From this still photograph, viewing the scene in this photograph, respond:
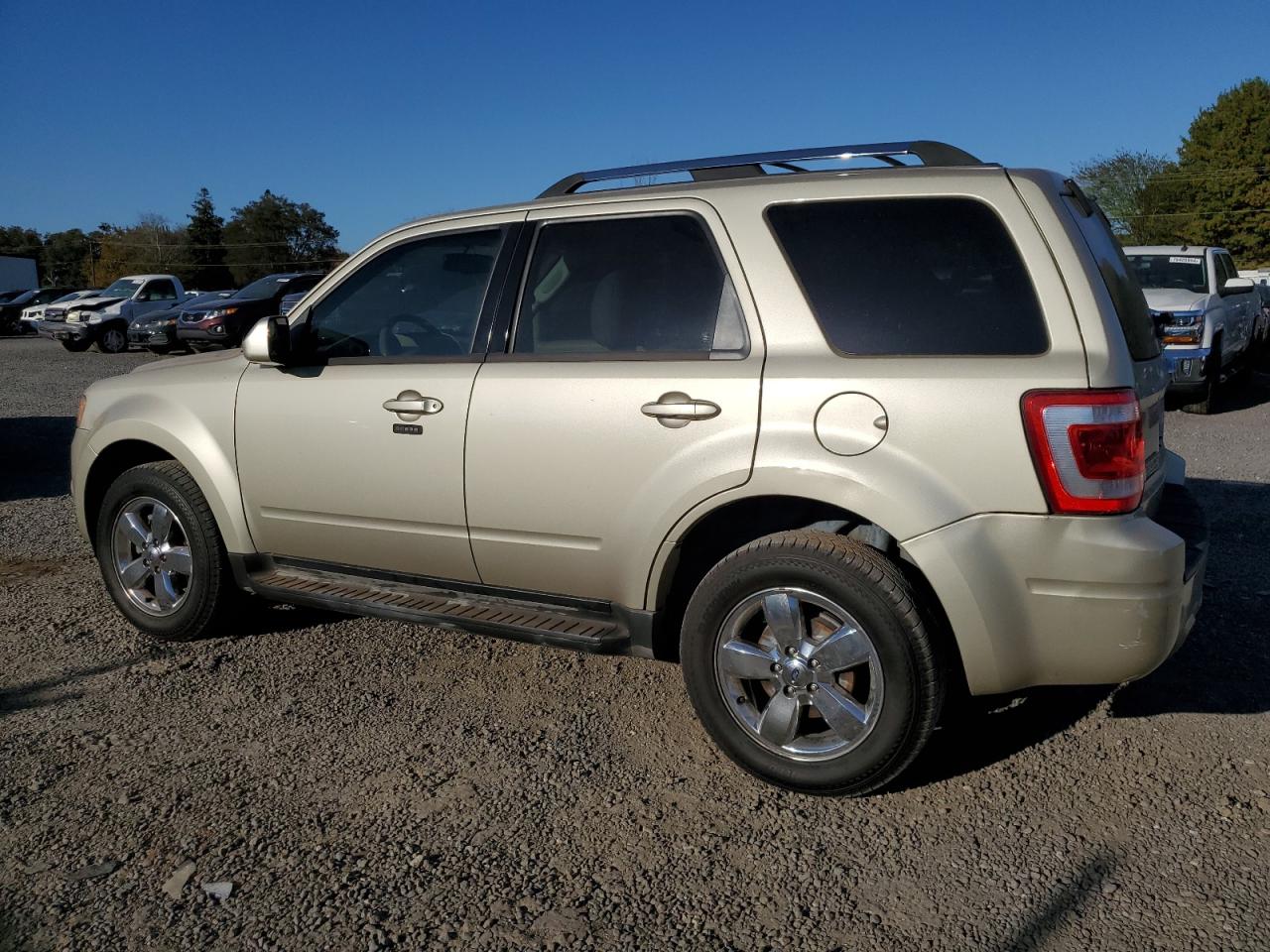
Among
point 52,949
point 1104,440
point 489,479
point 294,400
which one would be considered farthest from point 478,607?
point 1104,440

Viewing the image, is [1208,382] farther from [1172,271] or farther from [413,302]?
[413,302]

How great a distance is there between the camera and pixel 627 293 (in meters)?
3.82

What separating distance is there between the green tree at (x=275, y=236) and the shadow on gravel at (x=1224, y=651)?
86559mm

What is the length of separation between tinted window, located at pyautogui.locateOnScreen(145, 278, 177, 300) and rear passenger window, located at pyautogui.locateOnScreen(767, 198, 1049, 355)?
25438mm

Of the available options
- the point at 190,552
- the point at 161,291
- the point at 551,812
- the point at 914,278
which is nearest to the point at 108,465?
the point at 190,552

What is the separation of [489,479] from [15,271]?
61738 mm

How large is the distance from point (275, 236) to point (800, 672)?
9144 cm

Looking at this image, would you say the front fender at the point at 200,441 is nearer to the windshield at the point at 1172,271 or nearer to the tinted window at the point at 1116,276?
the tinted window at the point at 1116,276

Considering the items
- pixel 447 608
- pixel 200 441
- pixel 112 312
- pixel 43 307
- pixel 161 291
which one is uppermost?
pixel 200 441

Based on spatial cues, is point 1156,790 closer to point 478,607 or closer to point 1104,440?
point 1104,440

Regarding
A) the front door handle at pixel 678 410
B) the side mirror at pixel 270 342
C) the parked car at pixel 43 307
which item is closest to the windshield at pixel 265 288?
the parked car at pixel 43 307

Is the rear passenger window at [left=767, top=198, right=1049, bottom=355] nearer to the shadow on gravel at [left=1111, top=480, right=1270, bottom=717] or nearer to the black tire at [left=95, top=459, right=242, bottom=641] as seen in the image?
the shadow on gravel at [left=1111, top=480, right=1270, bottom=717]

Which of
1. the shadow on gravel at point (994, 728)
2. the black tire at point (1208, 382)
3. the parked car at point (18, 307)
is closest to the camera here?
the shadow on gravel at point (994, 728)

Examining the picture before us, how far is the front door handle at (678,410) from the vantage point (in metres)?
3.43
